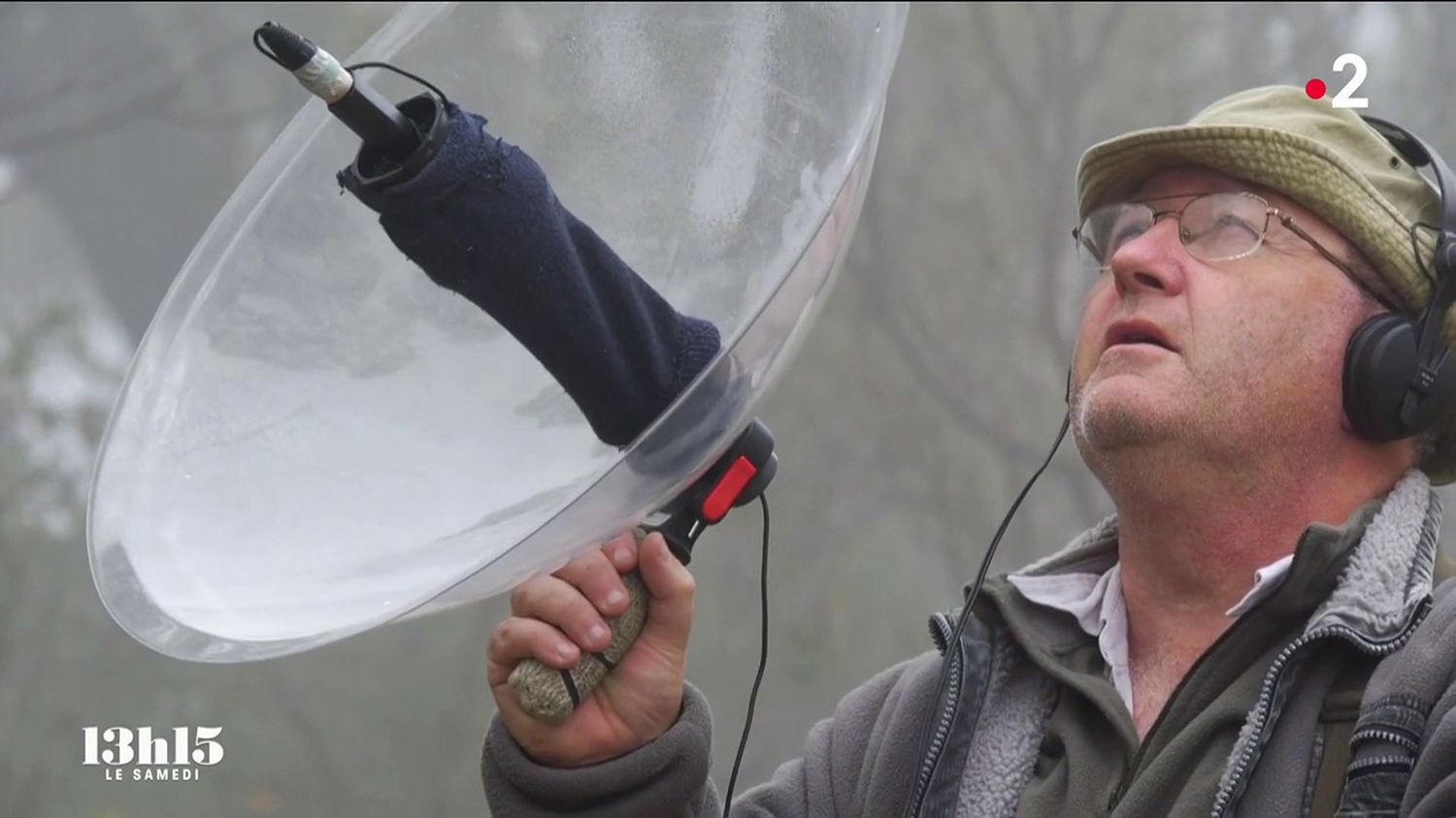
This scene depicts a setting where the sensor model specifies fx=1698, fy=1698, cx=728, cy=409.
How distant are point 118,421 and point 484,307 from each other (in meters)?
0.29

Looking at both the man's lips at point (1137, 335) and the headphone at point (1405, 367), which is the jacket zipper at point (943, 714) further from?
the headphone at point (1405, 367)

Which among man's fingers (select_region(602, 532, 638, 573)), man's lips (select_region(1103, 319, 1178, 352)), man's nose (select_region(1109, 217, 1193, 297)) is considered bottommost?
man's fingers (select_region(602, 532, 638, 573))

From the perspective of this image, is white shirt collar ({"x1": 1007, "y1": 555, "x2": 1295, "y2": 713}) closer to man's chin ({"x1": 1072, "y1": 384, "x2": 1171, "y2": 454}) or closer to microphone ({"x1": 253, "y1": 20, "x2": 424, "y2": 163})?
man's chin ({"x1": 1072, "y1": 384, "x2": 1171, "y2": 454})

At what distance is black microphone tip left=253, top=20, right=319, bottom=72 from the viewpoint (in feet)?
3.30

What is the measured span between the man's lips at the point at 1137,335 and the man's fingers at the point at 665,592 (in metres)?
0.53

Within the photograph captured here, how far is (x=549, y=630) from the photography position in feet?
4.15

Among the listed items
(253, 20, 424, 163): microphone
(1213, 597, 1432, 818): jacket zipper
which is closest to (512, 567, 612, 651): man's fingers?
(253, 20, 424, 163): microphone

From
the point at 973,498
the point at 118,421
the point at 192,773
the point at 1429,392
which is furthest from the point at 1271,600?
the point at 973,498

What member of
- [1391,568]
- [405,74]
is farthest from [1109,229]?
[405,74]

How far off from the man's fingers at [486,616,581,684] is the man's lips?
64cm

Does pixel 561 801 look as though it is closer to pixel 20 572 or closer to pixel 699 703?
pixel 699 703

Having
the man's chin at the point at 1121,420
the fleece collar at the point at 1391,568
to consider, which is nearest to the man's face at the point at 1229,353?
the man's chin at the point at 1121,420

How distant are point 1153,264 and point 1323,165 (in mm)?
177

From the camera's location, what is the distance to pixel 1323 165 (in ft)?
5.18
